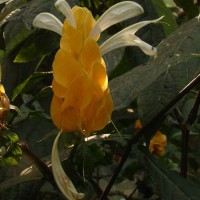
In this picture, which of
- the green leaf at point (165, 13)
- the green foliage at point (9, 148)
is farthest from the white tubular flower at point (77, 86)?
the green leaf at point (165, 13)

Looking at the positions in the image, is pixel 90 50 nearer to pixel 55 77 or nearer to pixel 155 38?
pixel 55 77

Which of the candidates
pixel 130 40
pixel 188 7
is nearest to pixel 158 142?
pixel 188 7

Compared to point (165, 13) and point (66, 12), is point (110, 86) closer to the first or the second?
point (66, 12)

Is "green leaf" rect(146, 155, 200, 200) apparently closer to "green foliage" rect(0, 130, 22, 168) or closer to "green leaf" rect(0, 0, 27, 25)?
"green foliage" rect(0, 130, 22, 168)

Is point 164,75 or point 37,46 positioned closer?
point 164,75

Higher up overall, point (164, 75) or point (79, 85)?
point (79, 85)
